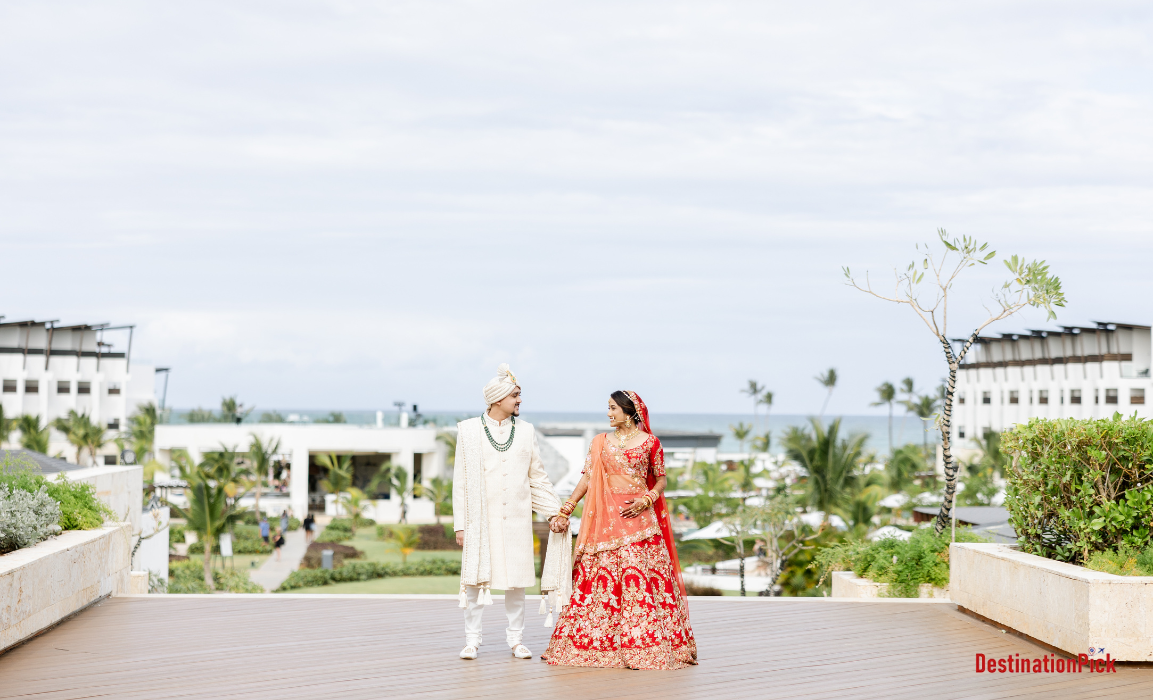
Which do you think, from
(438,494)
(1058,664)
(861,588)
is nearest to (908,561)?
(861,588)

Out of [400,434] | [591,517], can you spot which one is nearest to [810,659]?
[591,517]

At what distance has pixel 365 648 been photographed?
21.9 feet

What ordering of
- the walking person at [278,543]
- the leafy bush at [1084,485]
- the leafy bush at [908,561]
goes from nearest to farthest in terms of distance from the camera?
the leafy bush at [1084,485] < the leafy bush at [908,561] < the walking person at [278,543]

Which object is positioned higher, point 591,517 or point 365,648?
point 591,517

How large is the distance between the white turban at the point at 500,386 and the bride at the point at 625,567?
619 millimetres

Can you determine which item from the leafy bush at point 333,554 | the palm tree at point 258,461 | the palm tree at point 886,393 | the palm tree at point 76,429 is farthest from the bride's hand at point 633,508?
the palm tree at point 886,393

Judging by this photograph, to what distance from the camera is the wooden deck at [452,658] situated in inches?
221

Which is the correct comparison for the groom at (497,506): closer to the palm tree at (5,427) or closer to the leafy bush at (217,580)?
the leafy bush at (217,580)

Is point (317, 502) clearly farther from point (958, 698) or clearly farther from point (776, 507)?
point (958, 698)

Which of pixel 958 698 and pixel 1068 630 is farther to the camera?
pixel 1068 630

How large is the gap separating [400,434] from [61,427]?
1783 centimetres

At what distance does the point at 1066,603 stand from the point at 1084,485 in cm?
92

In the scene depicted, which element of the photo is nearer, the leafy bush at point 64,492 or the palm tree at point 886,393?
the leafy bush at point 64,492

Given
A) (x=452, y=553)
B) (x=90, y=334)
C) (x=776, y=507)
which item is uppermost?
(x=90, y=334)
